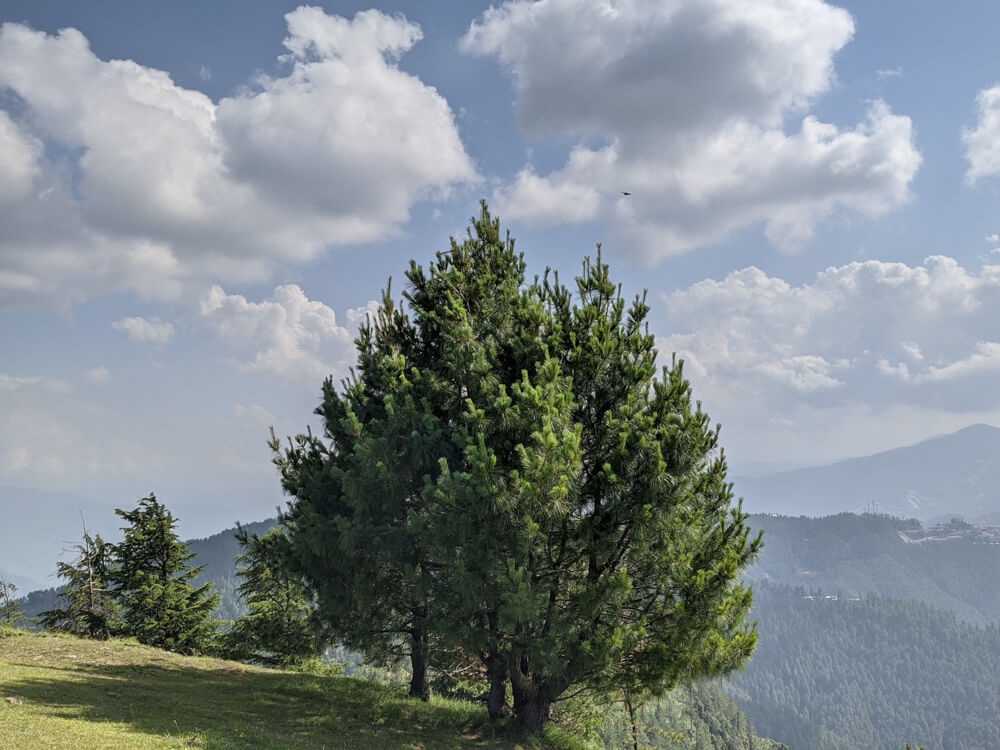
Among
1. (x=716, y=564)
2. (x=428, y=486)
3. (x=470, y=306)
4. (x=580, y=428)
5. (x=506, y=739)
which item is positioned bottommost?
(x=506, y=739)

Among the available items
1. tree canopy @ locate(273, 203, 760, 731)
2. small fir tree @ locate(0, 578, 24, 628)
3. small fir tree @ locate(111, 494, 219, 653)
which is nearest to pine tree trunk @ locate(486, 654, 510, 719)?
tree canopy @ locate(273, 203, 760, 731)

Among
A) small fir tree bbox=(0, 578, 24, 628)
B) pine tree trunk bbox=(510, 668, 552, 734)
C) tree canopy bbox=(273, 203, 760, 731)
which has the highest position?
tree canopy bbox=(273, 203, 760, 731)

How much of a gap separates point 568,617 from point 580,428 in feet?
16.1

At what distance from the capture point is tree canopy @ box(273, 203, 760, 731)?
52.6 feet

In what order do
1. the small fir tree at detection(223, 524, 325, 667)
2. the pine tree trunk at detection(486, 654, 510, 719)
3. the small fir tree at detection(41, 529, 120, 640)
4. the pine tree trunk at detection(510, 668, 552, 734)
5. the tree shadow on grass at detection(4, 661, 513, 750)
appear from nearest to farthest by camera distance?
1. the tree shadow on grass at detection(4, 661, 513, 750)
2. the pine tree trunk at detection(510, 668, 552, 734)
3. the pine tree trunk at detection(486, 654, 510, 719)
4. the small fir tree at detection(41, 529, 120, 640)
5. the small fir tree at detection(223, 524, 325, 667)

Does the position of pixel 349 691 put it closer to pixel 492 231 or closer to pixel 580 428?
pixel 580 428

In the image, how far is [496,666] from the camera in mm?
19141

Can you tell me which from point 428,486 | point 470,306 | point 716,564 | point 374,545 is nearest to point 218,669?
point 374,545

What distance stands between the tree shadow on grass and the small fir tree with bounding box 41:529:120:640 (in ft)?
44.1

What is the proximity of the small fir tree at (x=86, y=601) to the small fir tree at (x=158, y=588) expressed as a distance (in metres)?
0.94

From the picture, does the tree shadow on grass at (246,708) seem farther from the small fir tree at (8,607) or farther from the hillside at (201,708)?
the small fir tree at (8,607)

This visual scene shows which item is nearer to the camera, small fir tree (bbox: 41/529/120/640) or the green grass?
the green grass

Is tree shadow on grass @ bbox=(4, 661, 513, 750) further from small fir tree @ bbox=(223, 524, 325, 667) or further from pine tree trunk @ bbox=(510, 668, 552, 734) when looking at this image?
small fir tree @ bbox=(223, 524, 325, 667)

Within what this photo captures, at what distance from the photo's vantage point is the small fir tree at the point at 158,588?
35156 millimetres
